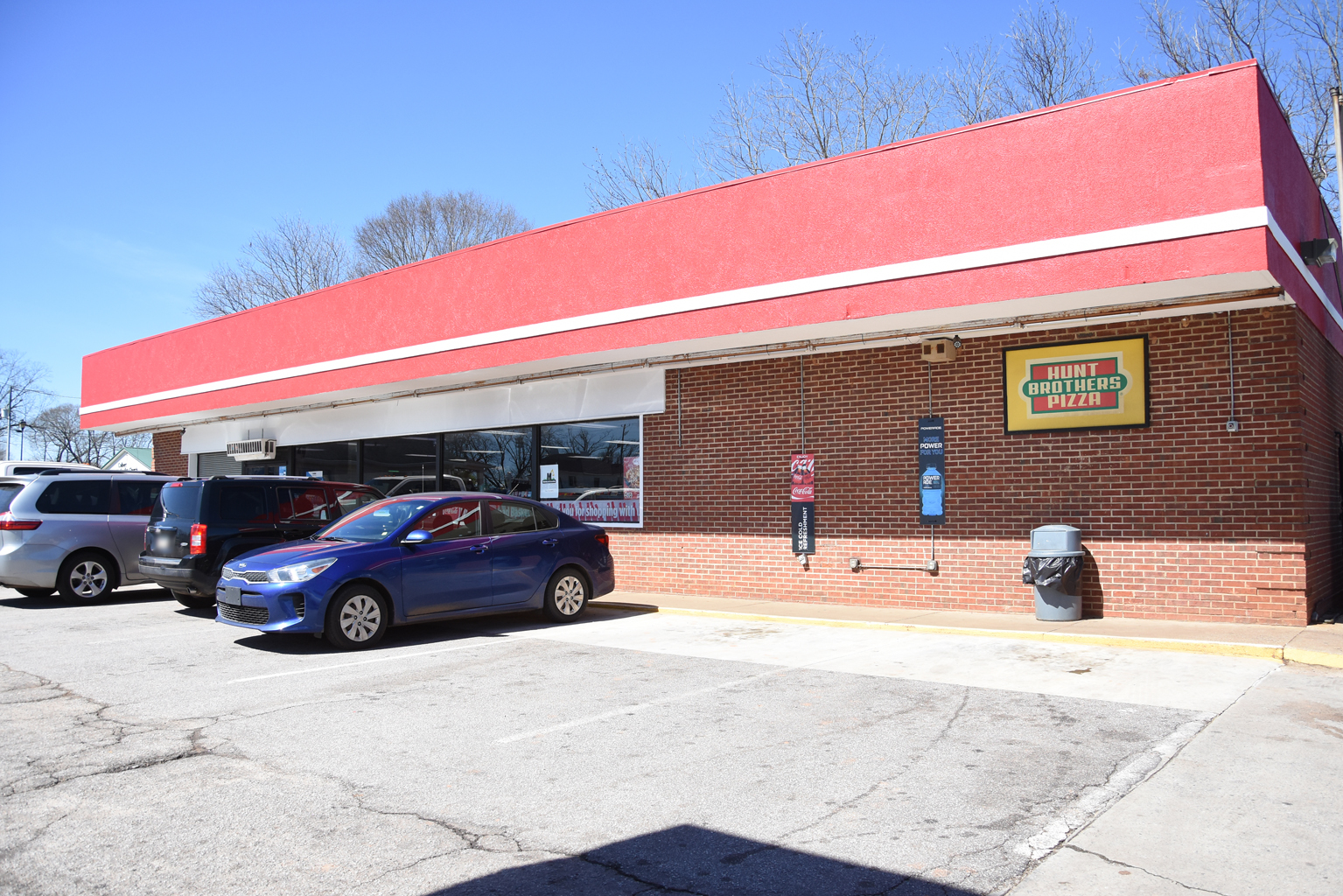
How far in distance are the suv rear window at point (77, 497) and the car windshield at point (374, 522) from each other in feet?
16.3

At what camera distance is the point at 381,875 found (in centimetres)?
397

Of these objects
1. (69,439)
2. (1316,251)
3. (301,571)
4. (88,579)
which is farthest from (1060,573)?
(69,439)

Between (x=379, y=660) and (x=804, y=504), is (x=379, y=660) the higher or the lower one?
the lower one

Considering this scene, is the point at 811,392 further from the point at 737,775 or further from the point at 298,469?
the point at 298,469

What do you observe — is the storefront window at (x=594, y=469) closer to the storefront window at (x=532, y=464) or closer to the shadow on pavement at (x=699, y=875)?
the storefront window at (x=532, y=464)

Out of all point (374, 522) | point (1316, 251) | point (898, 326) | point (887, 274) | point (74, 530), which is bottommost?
point (74, 530)

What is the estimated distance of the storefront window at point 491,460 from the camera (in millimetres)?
16938

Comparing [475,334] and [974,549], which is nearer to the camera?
[974,549]

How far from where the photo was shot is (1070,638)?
9.77 m

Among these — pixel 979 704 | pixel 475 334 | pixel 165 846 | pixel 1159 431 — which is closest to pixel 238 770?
pixel 165 846

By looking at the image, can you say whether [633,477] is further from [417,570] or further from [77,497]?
[77,497]

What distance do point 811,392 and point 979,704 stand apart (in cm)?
686

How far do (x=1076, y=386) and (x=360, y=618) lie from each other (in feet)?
27.8

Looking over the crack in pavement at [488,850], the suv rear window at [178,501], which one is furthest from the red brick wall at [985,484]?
the crack in pavement at [488,850]
